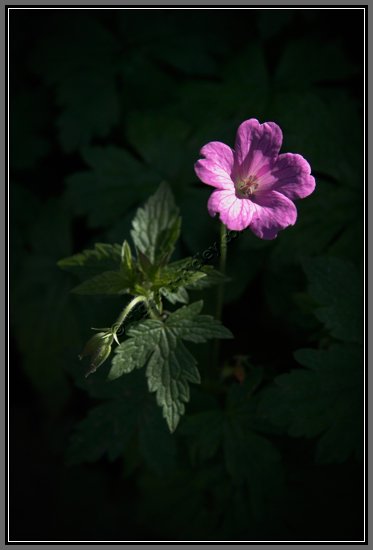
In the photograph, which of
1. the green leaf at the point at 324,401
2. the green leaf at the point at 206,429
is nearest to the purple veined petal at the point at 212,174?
the green leaf at the point at 324,401

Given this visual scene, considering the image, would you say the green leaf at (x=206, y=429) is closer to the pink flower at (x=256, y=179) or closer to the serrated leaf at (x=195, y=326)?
the serrated leaf at (x=195, y=326)

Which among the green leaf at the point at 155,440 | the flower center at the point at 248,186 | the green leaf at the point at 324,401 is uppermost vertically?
the flower center at the point at 248,186

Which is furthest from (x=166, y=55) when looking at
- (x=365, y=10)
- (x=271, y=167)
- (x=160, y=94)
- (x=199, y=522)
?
(x=199, y=522)

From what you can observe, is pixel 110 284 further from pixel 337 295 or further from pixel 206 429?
pixel 337 295

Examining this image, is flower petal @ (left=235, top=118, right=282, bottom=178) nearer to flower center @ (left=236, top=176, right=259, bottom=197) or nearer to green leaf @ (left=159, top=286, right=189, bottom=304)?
flower center @ (left=236, top=176, right=259, bottom=197)

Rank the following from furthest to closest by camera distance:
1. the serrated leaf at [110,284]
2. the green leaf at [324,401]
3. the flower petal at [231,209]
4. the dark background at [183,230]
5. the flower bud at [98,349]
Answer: the dark background at [183,230] → the green leaf at [324,401] → the serrated leaf at [110,284] → the flower bud at [98,349] → the flower petal at [231,209]

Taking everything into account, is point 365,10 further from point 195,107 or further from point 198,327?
point 198,327

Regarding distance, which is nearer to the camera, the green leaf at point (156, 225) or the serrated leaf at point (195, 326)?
the serrated leaf at point (195, 326)
